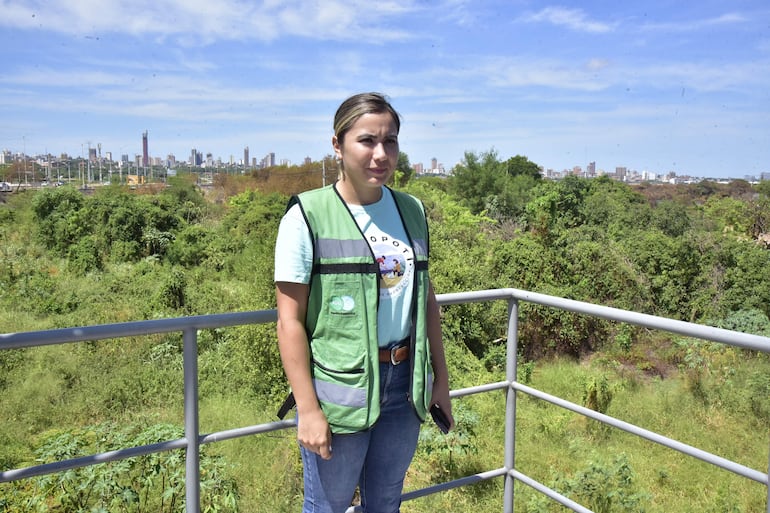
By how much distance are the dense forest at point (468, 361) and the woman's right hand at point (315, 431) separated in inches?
58.9

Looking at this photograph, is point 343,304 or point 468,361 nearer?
point 343,304

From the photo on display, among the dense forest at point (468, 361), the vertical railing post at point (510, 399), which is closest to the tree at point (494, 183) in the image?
the dense forest at point (468, 361)

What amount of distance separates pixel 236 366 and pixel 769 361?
9.73m

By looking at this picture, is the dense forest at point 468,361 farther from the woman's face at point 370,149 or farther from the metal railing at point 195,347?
the woman's face at point 370,149

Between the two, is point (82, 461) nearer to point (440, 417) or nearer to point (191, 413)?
point (191, 413)

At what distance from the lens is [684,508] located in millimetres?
6078

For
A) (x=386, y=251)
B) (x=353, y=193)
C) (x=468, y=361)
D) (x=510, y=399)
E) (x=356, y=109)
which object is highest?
(x=356, y=109)

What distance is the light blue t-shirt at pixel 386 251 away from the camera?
1306 mm

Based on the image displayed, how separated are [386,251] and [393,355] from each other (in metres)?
0.23

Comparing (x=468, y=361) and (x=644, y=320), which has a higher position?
(x=644, y=320)

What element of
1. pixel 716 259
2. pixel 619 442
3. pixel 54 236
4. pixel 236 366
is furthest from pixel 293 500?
pixel 54 236

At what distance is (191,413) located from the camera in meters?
1.47

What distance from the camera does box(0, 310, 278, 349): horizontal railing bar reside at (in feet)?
4.08

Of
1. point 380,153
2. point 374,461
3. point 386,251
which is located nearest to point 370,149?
point 380,153
